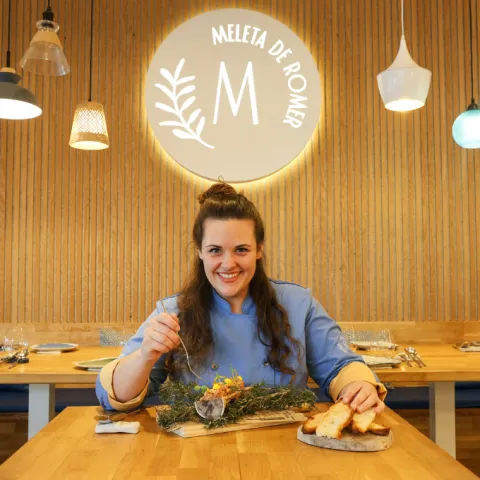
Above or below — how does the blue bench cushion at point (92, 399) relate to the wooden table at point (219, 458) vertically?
below

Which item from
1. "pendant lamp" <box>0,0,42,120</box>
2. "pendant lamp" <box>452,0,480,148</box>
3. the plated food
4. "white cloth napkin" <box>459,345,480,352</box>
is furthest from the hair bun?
"white cloth napkin" <box>459,345,480,352</box>

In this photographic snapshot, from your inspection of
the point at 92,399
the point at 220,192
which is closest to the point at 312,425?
the point at 220,192

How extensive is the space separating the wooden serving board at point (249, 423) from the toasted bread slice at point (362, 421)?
0.21m

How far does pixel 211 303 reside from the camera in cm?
215

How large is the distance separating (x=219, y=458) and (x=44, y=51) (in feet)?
9.38

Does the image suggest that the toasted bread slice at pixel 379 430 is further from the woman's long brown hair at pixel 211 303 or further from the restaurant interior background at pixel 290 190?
the restaurant interior background at pixel 290 190

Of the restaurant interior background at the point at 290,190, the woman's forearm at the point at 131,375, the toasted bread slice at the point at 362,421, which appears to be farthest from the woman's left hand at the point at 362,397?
the restaurant interior background at the point at 290,190

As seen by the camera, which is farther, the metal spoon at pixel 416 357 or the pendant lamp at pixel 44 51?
the pendant lamp at pixel 44 51

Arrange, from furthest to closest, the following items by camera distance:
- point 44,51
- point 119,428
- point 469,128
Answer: point 469,128, point 44,51, point 119,428

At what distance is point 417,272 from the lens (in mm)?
4762

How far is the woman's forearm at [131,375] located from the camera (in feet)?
5.78

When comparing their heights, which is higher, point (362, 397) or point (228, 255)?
point (228, 255)

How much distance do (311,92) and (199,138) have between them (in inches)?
38.9

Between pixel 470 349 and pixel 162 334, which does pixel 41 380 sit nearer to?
pixel 162 334
